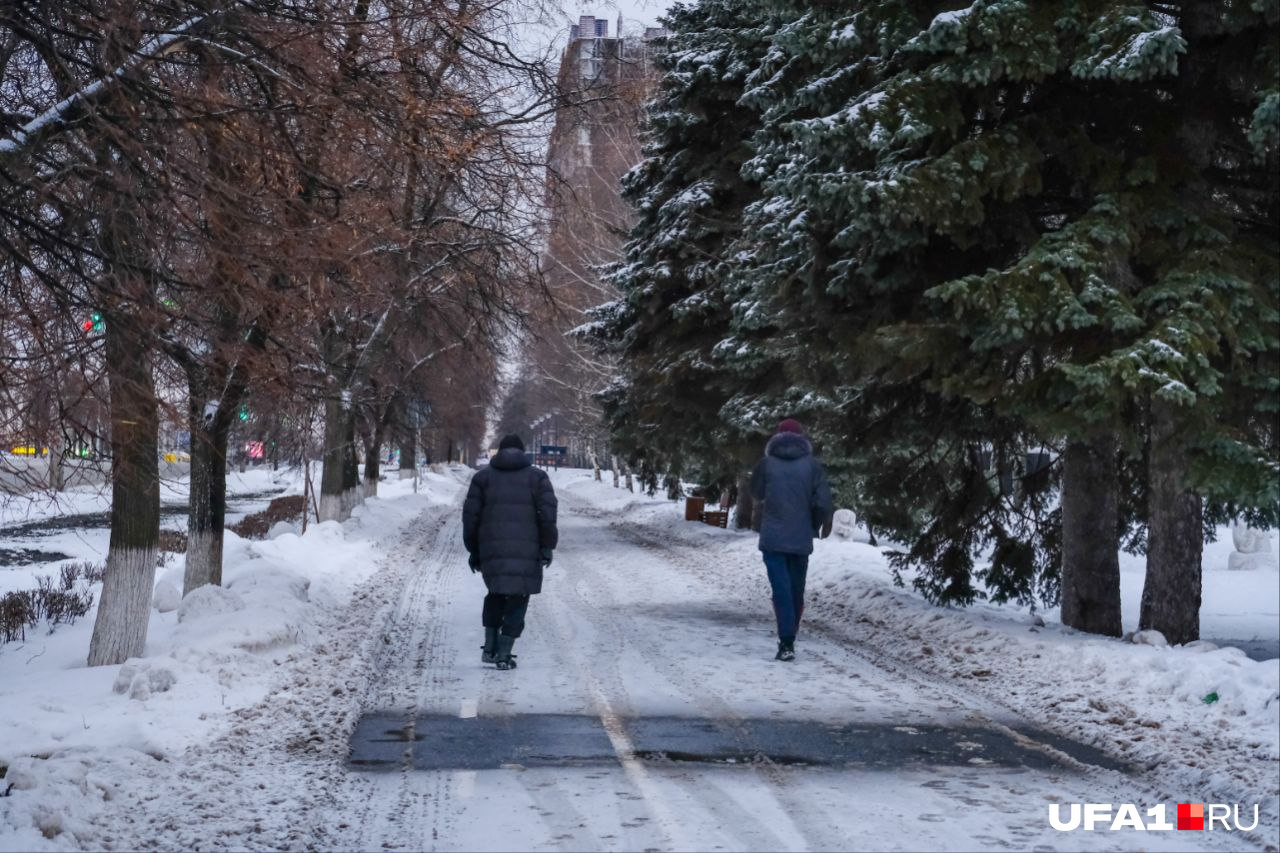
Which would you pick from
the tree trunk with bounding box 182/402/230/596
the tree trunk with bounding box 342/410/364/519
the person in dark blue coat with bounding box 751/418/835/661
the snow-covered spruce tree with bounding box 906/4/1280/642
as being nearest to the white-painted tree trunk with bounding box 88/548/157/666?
the tree trunk with bounding box 182/402/230/596

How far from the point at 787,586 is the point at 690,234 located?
13.1 meters

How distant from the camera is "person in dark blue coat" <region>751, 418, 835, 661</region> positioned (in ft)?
38.4

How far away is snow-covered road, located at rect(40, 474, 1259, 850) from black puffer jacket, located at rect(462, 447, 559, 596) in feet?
2.51

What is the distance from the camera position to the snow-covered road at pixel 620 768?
19.6ft

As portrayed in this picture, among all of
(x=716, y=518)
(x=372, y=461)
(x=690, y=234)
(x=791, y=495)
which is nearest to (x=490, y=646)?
(x=791, y=495)

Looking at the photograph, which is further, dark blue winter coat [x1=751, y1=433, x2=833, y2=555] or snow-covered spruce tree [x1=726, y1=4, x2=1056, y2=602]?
dark blue winter coat [x1=751, y1=433, x2=833, y2=555]

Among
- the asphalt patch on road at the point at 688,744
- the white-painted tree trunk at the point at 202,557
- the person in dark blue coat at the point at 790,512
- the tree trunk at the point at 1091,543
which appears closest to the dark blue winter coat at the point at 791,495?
the person in dark blue coat at the point at 790,512

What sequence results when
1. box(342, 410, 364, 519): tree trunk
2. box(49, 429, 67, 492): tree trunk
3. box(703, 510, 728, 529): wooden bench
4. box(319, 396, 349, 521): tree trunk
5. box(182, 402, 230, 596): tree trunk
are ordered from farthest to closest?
box(703, 510, 728, 529): wooden bench, box(342, 410, 364, 519): tree trunk, box(319, 396, 349, 521): tree trunk, box(182, 402, 230, 596): tree trunk, box(49, 429, 67, 492): tree trunk

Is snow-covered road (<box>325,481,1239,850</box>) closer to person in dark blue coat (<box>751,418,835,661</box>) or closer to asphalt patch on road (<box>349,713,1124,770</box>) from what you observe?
asphalt patch on road (<box>349,713,1124,770</box>)

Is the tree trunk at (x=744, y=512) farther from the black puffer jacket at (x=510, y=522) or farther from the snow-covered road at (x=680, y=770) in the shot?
the black puffer jacket at (x=510, y=522)

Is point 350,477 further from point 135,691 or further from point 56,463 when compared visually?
point 56,463

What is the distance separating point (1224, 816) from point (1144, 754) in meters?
1.31

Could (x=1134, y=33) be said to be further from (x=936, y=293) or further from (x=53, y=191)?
(x=53, y=191)

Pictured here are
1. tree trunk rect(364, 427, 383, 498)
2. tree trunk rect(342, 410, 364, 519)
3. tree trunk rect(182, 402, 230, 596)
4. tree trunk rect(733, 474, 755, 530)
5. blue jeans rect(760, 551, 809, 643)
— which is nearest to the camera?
blue jeans rect(760, 551, 809, 643)
